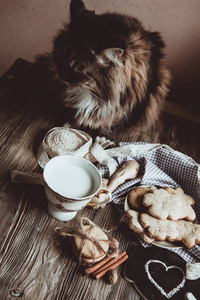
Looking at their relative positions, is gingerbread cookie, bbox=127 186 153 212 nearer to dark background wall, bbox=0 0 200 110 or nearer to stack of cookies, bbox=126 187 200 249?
stack of cookies, bbox=126 187 200 249

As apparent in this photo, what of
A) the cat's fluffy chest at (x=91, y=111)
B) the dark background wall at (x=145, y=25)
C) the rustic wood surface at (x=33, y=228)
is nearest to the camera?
the rustic wood surface at (x=33, y=228)

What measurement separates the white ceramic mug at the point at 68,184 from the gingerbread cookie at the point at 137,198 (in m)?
0.08

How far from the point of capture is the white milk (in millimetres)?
737

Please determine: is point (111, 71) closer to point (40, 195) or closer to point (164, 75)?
point (164, 75)

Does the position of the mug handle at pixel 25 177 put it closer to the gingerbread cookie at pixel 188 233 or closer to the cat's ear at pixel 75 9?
the gingerbread cookie at pixel 188 233

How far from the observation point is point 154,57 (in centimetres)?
113

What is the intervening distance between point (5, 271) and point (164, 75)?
0.94m

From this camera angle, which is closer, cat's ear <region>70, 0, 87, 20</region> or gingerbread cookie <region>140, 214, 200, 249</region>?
gingerbread cookie <region>140, 214, 200, 249</region>

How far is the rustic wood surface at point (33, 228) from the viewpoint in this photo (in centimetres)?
69

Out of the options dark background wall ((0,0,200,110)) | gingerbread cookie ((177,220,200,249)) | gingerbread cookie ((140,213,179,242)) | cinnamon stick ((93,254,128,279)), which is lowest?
cinnamon stick ((93,254,128,279))

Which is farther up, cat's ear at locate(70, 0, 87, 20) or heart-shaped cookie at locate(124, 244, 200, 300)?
cat's ear at locate(70, 0, 87, 20)

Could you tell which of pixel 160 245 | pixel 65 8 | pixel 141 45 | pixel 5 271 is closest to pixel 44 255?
pixel 5 271

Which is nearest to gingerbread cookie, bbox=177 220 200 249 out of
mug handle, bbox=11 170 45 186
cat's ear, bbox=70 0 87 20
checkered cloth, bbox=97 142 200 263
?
checkered cloth, bbox=97 142 200 263

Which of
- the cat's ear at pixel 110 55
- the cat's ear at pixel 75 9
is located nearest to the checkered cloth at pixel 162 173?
the cat's ear at pixel 110 55
